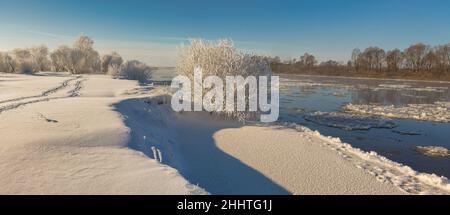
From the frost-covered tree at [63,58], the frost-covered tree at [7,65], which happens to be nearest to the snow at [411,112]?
the frost-covered tree at [7,65]

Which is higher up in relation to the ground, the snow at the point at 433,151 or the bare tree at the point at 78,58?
the bare tree at the point at 78,58

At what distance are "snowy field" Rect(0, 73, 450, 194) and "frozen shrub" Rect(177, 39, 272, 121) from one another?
451 centimetres

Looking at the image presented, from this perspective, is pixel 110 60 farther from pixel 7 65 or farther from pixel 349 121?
pixel 349 121

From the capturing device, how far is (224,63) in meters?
16.6

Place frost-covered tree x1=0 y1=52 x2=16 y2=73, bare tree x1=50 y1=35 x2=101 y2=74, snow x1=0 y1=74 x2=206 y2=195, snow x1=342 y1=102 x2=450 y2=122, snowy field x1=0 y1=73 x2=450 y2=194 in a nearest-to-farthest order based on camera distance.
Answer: snow x1=0 y1=74 x2=206 y2=195 → snowy field x1=0 y1=73 x2=450 y2=194 → snow x1=342 y1=102 x2=450 y2=122 → frost-covered tree x1=0 y1=52 x2=16 y2=73 → bare tree x1=50 y1=35 x2=101 y2=74

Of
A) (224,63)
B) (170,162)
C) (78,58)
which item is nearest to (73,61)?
(78,58)

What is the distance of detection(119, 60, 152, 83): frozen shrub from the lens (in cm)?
4531

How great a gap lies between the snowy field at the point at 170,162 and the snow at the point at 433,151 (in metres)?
2.17

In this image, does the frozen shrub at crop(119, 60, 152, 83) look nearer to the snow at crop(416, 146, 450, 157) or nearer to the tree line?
the tree line

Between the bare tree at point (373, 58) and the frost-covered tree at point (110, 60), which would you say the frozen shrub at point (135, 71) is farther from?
the bare tree at point (373, 58)

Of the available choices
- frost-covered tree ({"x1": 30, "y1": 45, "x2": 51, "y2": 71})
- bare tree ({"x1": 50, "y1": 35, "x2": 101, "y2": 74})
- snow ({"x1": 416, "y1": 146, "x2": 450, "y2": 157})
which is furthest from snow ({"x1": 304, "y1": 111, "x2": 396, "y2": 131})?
frost-covered tree ({"x1": 30, "y1": 45, "x2": 51, "y2": 71})
